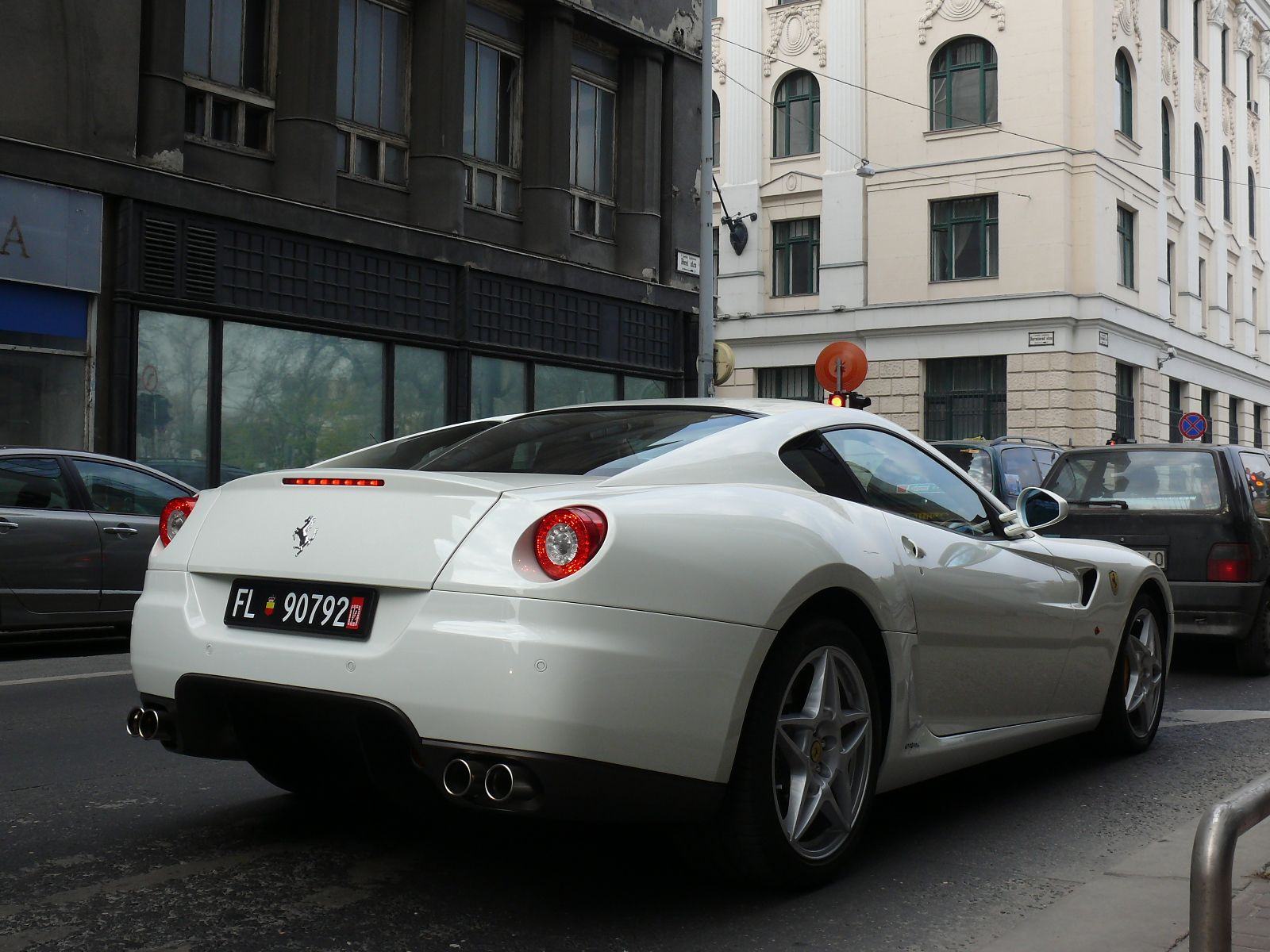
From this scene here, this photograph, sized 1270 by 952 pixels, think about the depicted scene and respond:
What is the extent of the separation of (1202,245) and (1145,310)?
8.81 meters

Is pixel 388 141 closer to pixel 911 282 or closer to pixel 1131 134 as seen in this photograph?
pixel 911 282

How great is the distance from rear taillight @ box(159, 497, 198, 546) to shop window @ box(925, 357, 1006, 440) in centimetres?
3235

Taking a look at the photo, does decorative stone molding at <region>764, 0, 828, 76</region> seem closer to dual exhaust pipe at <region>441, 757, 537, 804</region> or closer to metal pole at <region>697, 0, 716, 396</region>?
metal pole at <region>697, 0, 716, 396</region>

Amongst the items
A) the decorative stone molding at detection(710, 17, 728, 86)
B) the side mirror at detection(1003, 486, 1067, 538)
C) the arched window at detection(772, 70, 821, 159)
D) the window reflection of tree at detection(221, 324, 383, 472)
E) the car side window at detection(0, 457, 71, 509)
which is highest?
the decorative stone molding at detection(710, 17, 728, 86)

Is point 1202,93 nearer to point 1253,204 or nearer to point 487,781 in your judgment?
point 1253,204

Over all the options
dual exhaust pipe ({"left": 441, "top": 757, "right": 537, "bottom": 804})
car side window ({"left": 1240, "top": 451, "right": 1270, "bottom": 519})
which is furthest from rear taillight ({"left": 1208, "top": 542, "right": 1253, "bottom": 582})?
dual exhaust pipe ({"left": 441, "top": 757, "right": 537, "bottom": 804})

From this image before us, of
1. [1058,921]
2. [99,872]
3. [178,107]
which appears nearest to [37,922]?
[99,872]

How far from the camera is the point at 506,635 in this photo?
11.4 ft

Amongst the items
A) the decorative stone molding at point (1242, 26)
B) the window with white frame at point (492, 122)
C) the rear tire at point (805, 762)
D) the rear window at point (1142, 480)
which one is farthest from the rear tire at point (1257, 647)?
the decorative stone molding at point (1242, 26)

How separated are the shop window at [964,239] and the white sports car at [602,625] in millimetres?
32556

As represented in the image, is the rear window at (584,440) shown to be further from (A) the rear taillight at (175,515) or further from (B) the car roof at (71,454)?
(B) the car roof at (71,454)

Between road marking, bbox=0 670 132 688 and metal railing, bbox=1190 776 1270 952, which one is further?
road marking, bbox=0 670 132 688

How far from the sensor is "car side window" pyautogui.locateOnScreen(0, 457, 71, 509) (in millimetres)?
9988

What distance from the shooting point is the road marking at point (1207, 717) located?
7.42 metres
